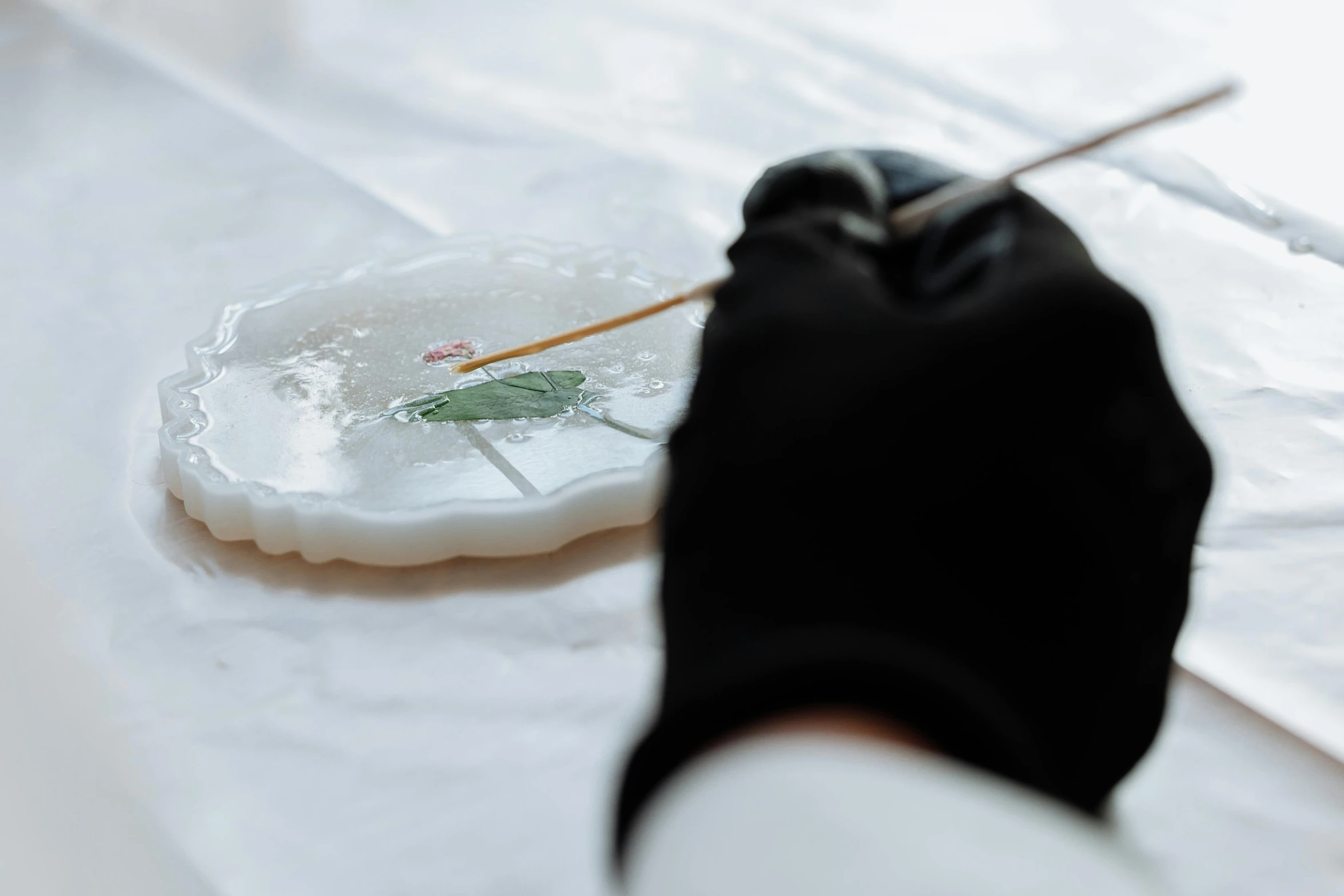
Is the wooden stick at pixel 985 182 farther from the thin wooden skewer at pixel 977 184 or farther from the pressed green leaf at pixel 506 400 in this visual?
the pressed green leaf at pixel 506 400

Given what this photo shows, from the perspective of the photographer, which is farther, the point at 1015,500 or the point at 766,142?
the point at 766,142

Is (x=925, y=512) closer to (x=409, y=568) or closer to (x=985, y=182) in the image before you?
(x=985, y=182)

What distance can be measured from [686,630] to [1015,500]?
11cm

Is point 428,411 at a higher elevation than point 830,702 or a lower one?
lower

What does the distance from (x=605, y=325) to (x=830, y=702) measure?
0.30m

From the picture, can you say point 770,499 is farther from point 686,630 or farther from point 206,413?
point 206,413

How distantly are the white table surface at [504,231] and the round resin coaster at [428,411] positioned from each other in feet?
0.09

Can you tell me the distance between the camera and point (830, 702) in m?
0.32

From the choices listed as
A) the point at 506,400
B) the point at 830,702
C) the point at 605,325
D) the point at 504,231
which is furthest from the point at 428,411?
the point at 830,702

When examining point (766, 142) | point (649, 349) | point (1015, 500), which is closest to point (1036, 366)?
point (1015, 500)

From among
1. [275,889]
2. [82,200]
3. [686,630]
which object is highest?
[686,630]

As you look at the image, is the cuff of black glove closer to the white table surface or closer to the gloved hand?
the gloved hand

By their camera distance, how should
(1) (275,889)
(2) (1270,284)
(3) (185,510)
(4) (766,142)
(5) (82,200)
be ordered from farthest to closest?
1. (4) (766,142)
2. (5) (82,200)
3. (2) (1270,284)
4. (3) (185,510)
5. (1) (275,889)

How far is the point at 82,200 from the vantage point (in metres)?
1.18
